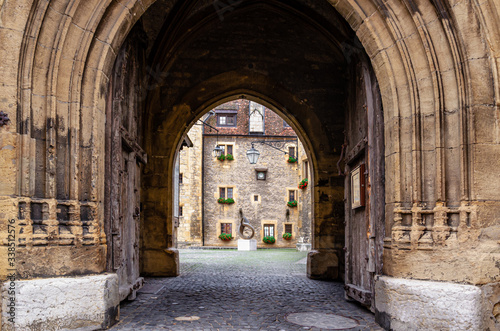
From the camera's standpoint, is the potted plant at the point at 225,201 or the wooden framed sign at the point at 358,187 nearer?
the wooden framed sign at the point at 358,187

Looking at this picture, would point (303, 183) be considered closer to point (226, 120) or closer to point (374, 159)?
point (226, 120)

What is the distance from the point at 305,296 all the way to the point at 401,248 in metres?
2.60

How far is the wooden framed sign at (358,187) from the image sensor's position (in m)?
5.59

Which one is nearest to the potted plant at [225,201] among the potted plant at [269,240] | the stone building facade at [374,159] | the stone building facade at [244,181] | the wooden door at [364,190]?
the stone building facade at [244,181]

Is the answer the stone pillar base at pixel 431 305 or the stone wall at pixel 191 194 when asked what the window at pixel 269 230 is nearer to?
the stone wall at pixel 191 194

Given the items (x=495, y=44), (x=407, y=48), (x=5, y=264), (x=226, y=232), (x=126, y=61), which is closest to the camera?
(x=5, y=264)

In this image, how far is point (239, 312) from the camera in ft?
17.0

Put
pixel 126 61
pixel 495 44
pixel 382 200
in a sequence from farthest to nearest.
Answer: pixel 126 61
pixel 382 200
pixel 495 44

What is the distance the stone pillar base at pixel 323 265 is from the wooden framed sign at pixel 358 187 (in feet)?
8.73

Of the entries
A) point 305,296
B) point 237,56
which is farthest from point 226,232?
point 305,296

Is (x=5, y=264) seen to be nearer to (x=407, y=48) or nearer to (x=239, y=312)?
(x=239, y=312)

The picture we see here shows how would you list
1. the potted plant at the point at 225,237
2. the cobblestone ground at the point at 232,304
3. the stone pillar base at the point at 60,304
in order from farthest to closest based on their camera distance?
the potted plant at the point at 225,237
the cobblestone ground at the point at 232,304
the stone pillar base at the point at 60,304

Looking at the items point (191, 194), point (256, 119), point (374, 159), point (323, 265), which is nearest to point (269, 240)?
point (191, 194)

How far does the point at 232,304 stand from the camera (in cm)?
567
